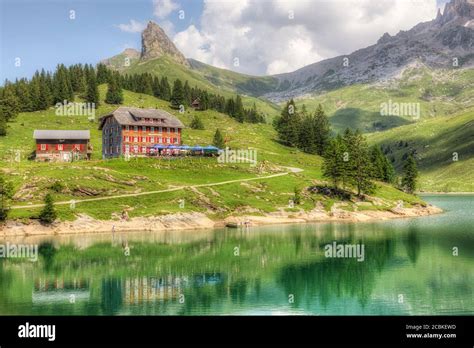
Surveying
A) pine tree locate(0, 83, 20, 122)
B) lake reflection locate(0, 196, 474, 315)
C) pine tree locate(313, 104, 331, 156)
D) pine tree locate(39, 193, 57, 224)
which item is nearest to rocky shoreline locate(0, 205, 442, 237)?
pine tree locate(39, 193, 57, 224)

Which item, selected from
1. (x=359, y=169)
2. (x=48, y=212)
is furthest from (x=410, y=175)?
(x=48, y=212)

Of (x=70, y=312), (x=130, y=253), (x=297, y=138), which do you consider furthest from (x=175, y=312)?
(x=297, y=138)

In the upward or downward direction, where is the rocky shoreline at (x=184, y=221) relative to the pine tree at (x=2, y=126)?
downward

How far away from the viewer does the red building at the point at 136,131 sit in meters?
147

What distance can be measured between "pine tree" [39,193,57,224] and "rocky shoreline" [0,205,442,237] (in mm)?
1129

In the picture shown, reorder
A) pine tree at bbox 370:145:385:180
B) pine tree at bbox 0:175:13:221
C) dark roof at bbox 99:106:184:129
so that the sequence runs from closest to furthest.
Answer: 1. pine tree at bbox 0:175:13:221
2. dark roof at bbox 99:106:184:129
3. pine tree at bbox 370:145:385:180

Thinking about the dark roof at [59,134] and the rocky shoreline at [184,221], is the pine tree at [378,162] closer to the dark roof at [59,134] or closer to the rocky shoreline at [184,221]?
the rocky shoreline at [184,221]

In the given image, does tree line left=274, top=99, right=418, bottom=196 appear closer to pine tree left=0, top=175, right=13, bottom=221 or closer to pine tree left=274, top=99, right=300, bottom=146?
pine tree left=274, top=99, right=300, bottom=146

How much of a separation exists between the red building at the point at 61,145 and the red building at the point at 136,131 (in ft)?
23.3

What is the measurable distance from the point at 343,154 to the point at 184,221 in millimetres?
50097

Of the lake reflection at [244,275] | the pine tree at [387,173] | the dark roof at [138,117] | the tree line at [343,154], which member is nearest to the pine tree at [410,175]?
the tree line at [343,154]

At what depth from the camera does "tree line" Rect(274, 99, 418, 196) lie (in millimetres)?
131750

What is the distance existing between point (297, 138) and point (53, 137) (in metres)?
86.9
